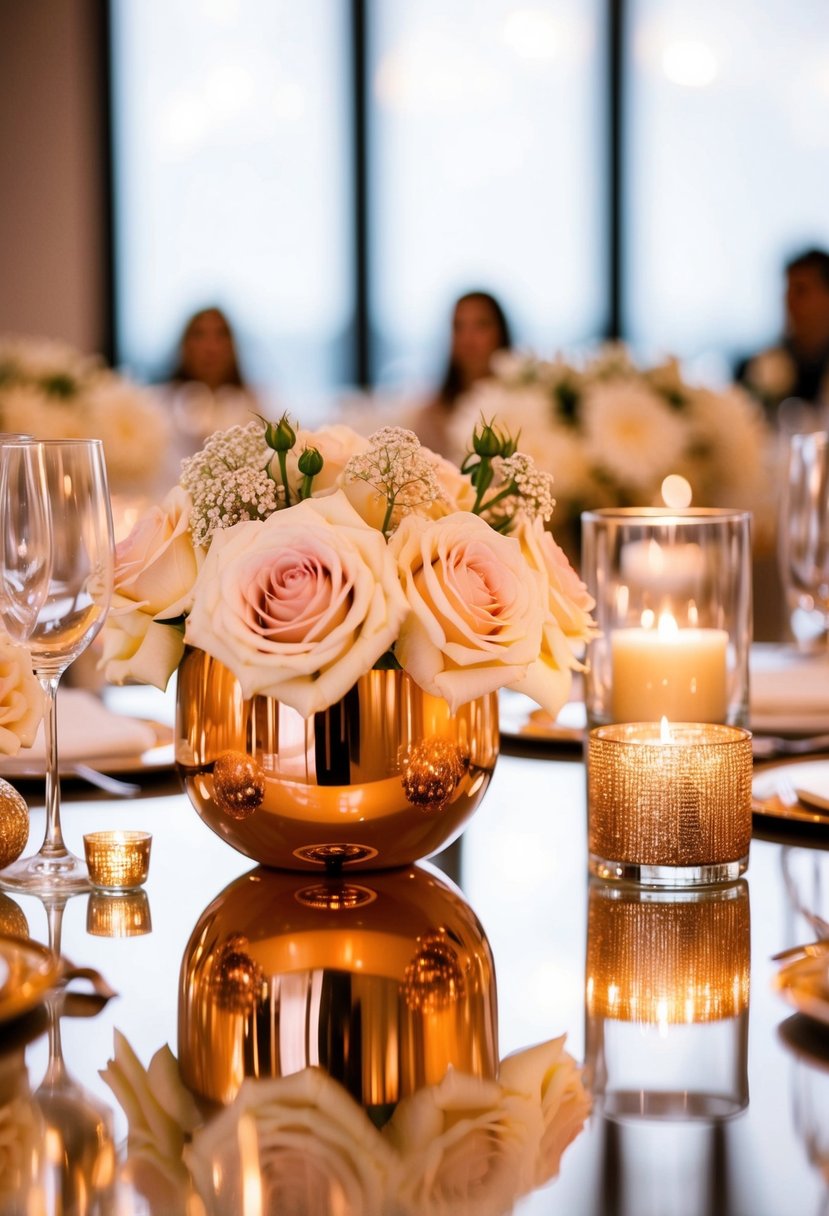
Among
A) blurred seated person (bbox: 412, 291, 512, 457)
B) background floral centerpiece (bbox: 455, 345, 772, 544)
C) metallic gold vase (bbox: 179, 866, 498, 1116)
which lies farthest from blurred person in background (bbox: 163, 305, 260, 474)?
metallic gold vase (bbox: 179, 866, 498, 1116)

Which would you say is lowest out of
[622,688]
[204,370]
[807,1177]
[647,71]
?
[807,1177]

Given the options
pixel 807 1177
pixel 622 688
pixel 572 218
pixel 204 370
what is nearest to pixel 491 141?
pixel 572 218

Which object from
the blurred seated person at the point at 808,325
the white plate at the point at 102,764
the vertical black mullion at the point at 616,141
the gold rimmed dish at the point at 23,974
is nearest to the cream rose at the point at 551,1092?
the gold rimmed dish at the point at 23,974

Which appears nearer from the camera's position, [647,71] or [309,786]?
[309,786]

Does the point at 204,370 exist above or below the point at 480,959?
above

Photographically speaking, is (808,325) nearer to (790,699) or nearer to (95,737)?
(790,699)

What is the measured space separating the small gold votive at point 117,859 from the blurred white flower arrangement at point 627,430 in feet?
4.97

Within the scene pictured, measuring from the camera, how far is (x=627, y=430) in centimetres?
240

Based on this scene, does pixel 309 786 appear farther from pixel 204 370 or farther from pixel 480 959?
pixel 204 370

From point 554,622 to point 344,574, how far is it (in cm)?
15

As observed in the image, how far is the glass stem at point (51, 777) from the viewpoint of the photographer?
877mm

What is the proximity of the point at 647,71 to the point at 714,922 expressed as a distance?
6.37m

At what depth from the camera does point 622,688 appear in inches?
39.6

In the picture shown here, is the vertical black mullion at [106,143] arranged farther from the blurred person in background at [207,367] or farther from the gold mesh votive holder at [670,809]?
the gold mesh votive holder at [670,809]
